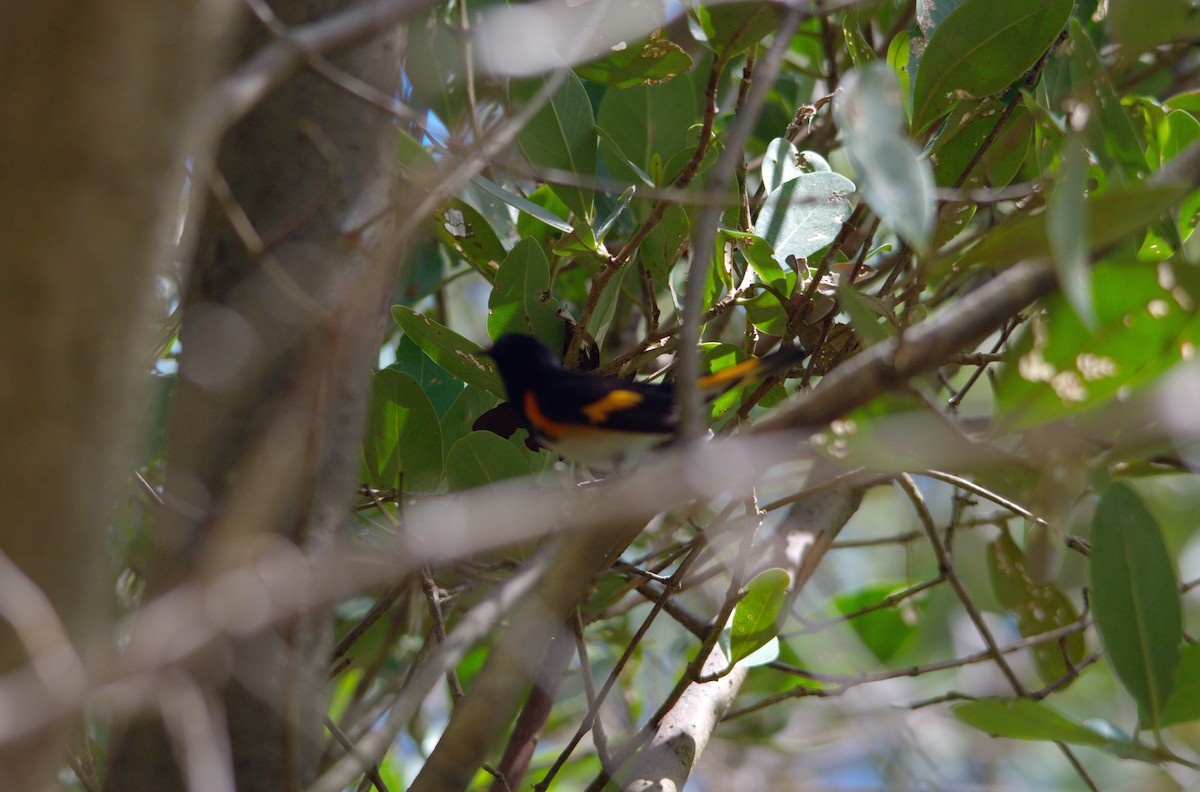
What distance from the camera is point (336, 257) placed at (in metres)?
1.56

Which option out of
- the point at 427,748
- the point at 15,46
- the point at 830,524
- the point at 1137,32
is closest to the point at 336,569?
the point at 15,46

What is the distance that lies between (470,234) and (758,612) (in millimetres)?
1164

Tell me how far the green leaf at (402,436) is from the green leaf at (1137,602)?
143 centimetres

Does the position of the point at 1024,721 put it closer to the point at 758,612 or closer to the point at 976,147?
the point at 758,612

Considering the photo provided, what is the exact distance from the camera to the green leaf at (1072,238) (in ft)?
3.78

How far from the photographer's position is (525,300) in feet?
7.61

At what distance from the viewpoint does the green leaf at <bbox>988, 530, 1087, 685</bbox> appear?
2766 millimetres

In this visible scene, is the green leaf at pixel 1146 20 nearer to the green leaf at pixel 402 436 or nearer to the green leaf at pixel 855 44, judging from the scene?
the green leaf at pixel 855 44

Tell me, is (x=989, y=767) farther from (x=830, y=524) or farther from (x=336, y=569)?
(x=336, y=569)

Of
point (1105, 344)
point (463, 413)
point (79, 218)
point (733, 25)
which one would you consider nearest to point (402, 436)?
point (463, 413)

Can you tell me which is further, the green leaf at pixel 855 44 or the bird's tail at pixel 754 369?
the green leaf at pixel 855 44

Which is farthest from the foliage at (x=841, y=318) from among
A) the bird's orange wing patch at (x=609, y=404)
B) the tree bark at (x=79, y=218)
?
the tree bark at (x=79, y=218)

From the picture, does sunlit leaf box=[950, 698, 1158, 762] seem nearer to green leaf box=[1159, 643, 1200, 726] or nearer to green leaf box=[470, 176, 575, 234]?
green leaf box=[1159, 643, 1200, 726]

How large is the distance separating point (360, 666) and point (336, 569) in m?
2.21
